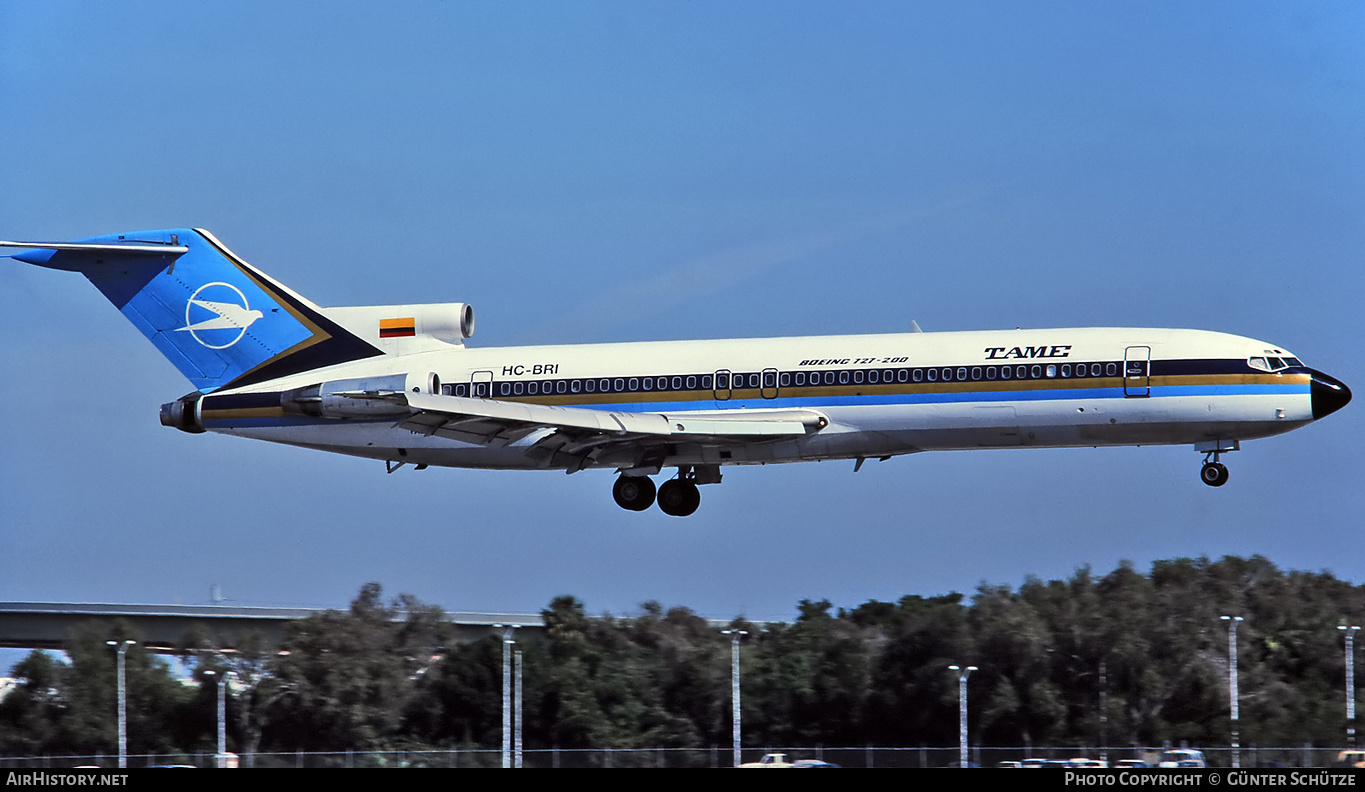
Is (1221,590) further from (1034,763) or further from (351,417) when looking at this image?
(351,417)

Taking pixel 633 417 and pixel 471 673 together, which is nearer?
pixel 633 417

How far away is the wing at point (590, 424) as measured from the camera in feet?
117

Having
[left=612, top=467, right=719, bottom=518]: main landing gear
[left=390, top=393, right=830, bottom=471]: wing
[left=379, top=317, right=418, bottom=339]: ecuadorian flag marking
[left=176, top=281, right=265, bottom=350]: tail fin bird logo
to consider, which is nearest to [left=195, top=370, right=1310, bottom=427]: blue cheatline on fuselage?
[left=390, top=393, right=830, bottom=471]: wing

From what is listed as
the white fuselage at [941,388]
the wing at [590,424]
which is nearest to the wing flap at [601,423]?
the wing at [590,424]

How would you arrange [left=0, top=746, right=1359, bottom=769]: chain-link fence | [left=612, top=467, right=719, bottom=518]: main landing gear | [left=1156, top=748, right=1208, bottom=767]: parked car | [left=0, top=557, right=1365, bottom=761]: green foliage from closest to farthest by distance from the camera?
1. [left=0, top=746, right=1359, bottom=769]: chain-link fence
2. [left=1156, top=748, right=1208, bottom=767]: parked car
3. [left=612, top=467, right=719, bottom=518]: main landing gear
4. [left=0, top=557, right=1365, bottom=761]: green foliage

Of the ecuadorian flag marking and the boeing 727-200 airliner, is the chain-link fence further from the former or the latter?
the ecuadorian flag marking

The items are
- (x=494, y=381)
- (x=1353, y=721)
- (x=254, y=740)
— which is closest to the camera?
(x=494, y=381)

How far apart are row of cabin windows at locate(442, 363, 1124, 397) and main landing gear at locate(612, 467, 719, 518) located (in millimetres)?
3047

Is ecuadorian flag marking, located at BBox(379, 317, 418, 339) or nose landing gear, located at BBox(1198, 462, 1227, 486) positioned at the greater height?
ecuadorian flag marking, located at BBox(379, 317, 418, 339)

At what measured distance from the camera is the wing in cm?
3578

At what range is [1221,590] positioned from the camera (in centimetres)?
5847

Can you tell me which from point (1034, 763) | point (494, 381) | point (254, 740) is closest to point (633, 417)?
point (494, 381)

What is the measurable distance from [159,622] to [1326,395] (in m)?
39.6
